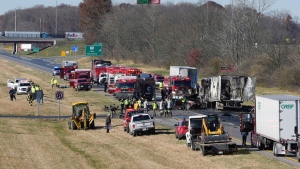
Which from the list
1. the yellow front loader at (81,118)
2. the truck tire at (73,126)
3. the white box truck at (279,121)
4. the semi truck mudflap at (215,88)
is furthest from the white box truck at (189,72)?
the white box truck at (279,121)

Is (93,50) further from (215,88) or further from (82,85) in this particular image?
(215,88)

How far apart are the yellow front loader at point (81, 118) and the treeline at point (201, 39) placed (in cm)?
3292

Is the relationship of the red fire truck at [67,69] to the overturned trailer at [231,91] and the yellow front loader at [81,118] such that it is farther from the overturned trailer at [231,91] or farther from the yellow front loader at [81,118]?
the yellow front loader at [81,118]

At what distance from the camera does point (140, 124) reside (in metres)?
44.6

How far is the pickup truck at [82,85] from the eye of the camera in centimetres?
8169

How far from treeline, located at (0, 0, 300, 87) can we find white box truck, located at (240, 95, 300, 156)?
4151 centimetres

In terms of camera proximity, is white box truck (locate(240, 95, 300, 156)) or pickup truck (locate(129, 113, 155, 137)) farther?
pickup truck (locate(129, 113, 155, 137))

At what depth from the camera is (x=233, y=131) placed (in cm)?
4603

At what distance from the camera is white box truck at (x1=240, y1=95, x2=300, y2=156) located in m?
33.1

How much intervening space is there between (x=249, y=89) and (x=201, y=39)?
5140 centimetres

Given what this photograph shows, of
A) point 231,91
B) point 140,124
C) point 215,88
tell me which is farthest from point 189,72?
point 140,124

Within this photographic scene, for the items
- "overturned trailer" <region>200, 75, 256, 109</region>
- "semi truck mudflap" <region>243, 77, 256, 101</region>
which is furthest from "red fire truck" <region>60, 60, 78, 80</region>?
"semi truck mudflap" <region>243, 77, 256, 101</region>

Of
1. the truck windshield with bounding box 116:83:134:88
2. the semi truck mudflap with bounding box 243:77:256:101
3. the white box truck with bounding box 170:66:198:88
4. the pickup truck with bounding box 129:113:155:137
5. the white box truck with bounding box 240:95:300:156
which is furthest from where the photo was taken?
the white box truck with bounding box 170:66:198:88

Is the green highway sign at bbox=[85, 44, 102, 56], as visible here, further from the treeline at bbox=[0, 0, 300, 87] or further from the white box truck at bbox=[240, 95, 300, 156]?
the white box truck at bbox=[240, 95, 300, 156]
